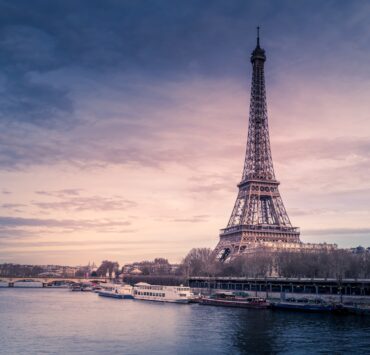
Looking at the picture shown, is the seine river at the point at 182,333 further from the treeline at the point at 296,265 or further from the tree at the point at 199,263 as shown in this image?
the tree at the point at 199,263

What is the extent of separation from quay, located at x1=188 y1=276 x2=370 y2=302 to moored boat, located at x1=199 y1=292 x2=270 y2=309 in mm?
7339

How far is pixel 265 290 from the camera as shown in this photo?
8550 cm

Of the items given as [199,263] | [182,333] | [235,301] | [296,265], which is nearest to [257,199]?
[199,263]

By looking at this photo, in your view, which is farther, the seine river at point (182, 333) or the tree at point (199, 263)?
the tree at point (199, 263)

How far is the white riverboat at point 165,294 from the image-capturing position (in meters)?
81.8

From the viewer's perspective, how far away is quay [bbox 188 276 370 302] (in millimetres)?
68125

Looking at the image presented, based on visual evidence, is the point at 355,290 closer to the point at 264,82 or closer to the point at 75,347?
the point at 75,347

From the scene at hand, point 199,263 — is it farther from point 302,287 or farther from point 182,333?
point 182,333

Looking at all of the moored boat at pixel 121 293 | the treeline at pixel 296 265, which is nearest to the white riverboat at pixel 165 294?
the moored boat at pixel 121 293

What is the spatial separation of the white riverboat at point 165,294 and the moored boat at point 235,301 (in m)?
3.76

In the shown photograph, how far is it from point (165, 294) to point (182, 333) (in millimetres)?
42257

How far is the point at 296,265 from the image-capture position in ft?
293

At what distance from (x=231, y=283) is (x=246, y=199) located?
78.9 ft

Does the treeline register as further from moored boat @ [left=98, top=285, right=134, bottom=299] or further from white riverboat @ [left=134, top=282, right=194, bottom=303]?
moored boat @ [left=98, top=285, right=134, bottom=299]
